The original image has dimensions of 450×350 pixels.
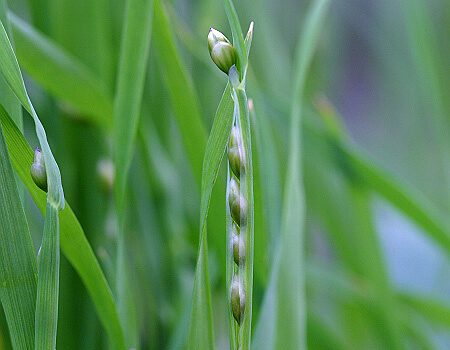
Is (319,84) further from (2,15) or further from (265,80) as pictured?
(2,15)

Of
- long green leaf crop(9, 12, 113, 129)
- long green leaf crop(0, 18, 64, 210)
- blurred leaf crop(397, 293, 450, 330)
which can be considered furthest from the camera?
blurred leaf crop(397, 293, 450, 330)

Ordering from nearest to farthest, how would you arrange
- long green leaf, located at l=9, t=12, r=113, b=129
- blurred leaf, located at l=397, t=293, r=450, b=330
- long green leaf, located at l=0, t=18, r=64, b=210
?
long green leaf, located at l=0, t=18, r=64, b=210 < long green leaf, located at l=9, t=12, r=113, b=129 < blurred leaf, located at l=397, t=293, r=450, b=330

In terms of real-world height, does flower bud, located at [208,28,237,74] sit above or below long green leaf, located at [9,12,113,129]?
below

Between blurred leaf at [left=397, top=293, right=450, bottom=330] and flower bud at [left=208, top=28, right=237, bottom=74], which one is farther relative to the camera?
blurred leaf at [left=397, top=293, right=450, bottom=330]

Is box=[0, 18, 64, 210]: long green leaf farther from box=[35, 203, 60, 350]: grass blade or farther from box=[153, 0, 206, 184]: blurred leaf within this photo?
box=[153, 0, 206, 184]: blurred leaf

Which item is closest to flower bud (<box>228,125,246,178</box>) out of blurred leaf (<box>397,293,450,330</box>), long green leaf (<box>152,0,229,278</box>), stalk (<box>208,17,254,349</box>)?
stalk (<box>208,17,254,349</box>)

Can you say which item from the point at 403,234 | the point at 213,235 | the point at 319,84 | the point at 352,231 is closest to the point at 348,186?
the point at 352,231

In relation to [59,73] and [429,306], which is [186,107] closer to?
[59,73]

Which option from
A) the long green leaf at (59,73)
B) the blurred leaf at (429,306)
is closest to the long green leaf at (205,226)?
the long green leaf at (59,73)
